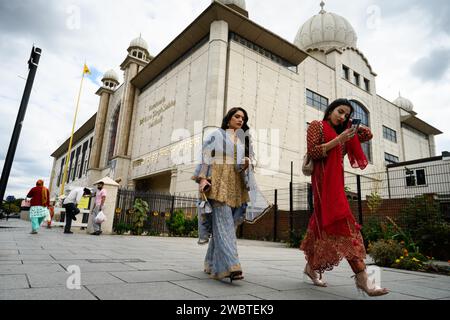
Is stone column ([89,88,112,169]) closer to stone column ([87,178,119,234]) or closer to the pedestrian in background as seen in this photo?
stone column ([87,178,119,234])

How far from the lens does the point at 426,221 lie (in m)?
7.14

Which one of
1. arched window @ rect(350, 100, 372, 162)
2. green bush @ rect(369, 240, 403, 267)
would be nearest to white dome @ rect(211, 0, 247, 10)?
arched window @ rect(350, 100, 372, 162)

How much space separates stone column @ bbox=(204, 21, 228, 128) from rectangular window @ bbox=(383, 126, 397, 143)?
72.8 feet

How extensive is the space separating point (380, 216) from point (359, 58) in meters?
26.9

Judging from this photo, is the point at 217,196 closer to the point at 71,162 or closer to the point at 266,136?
the point at 266,136

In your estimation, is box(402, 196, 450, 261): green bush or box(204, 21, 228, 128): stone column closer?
box(402, 196, 450, 261): green bush

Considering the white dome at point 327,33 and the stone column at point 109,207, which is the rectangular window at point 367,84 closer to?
the white dome at point 327,33

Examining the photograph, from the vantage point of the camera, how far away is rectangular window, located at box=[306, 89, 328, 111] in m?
25.2

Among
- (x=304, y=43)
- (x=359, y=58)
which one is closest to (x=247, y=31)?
(x=304, y=43)

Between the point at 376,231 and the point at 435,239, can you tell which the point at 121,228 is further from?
the point at 435,239

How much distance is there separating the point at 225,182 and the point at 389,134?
3546cm

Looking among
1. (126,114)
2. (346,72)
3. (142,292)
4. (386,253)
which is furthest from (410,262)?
(126,114)

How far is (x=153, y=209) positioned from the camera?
15711 millimetres

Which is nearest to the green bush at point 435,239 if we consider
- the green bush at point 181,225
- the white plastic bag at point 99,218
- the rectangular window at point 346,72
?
the green bush at point 181,225
